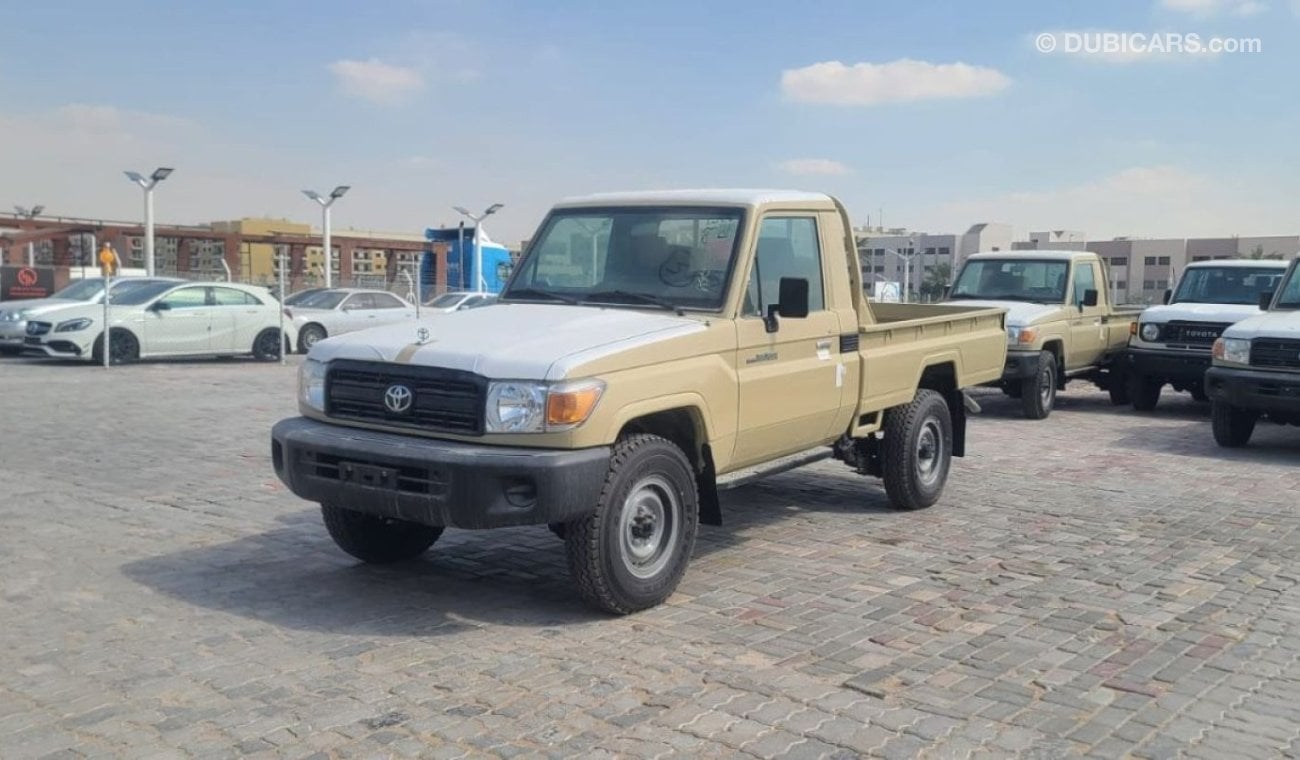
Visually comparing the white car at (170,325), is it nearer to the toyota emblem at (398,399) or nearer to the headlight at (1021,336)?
the headlight at (1021,336)

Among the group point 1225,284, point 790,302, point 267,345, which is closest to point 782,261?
point 790,302

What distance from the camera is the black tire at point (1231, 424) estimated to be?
1136 cm

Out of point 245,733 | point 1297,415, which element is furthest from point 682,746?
point 1297,415

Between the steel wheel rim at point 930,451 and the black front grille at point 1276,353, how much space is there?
4383mm

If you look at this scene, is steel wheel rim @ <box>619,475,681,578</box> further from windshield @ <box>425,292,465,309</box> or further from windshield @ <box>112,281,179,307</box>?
windshield @ <box>425,292,465,309</box>

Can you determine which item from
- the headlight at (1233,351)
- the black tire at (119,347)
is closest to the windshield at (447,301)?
the black tire at (119,347)

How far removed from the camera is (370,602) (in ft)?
18.7

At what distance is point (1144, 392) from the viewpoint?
1488 centimetres

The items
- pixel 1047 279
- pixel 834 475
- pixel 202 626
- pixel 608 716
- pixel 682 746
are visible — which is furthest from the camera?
pixel 1047 279

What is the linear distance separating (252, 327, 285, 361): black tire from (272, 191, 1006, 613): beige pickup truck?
1497 cm

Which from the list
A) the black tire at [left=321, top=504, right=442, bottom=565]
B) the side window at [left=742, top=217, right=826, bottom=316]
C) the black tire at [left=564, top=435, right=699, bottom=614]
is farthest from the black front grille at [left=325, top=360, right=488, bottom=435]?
the side window at [left=742, top=217, right=826, bottom=316]

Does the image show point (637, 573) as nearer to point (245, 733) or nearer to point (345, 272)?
point (245, 733)

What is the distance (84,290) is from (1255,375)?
18144 millimetres

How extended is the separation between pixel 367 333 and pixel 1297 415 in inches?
349
